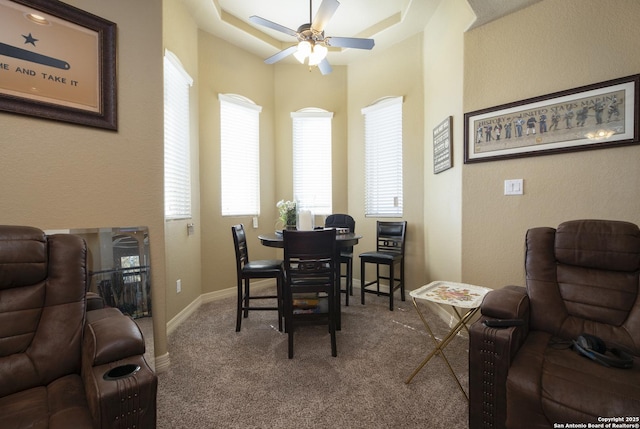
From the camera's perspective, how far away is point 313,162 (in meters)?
4.40

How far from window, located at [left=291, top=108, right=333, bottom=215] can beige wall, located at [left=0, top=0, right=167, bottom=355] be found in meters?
2.51

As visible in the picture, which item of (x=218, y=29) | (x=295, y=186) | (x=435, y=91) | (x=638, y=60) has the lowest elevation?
(x=295, y=186)

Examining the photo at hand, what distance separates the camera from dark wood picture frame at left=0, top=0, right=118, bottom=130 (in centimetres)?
152

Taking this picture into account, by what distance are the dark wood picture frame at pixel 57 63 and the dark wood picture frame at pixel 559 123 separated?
2.82 meters

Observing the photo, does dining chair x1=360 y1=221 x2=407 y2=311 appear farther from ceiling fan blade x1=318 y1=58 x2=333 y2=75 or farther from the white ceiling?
the white ceiling

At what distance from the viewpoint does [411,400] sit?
68.6 inches

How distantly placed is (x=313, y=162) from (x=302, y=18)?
1.88 meters

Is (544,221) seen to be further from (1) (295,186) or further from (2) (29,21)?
(2) (29,21)

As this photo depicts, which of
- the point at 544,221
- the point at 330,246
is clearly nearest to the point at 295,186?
the point at 330,246

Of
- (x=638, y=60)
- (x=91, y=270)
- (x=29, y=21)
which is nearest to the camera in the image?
(x=29, y=21)

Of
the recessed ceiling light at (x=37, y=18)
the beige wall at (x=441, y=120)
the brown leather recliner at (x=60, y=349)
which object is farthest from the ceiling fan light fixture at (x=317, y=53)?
the brown leather recliner at (x=60, y=349)

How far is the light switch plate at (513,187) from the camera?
2.33 metres

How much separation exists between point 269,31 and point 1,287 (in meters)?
3.83

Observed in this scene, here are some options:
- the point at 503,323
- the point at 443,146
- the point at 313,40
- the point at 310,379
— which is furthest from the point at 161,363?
the point at 443,146
